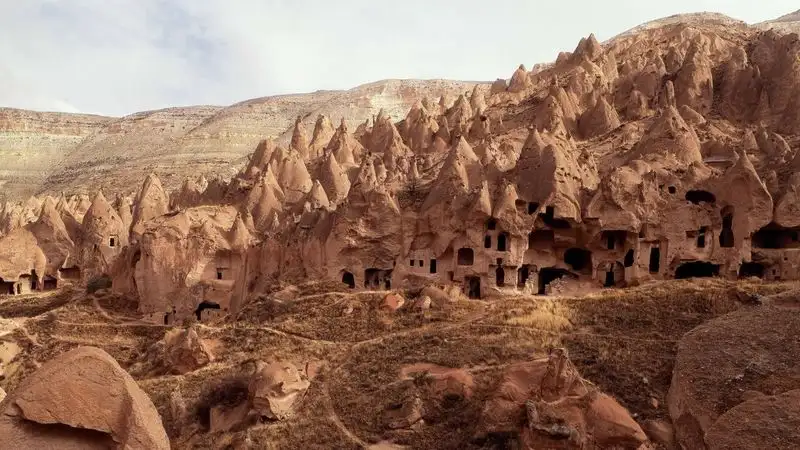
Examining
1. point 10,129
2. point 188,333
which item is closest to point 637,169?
point 188,333

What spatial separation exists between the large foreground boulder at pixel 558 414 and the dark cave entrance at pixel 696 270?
16.7 m

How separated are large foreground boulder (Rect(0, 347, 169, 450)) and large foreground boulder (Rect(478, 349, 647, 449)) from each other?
8218 millimetres

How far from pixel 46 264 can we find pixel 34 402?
45.5m

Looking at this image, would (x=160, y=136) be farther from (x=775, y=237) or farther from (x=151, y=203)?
(x=775, y=237)

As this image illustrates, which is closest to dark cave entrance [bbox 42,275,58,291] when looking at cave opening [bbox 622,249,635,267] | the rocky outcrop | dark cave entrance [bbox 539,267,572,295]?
the rocky outcrop

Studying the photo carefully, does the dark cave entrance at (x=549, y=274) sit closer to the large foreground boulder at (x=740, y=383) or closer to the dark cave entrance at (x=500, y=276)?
the dark cave entrance at (x=500, y=276)

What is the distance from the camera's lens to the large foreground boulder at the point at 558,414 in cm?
1420

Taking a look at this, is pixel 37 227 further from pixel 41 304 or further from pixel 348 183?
pixel 348 183

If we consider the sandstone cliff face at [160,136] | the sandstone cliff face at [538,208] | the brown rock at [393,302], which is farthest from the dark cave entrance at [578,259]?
the sandstone cliff face at [160,136]

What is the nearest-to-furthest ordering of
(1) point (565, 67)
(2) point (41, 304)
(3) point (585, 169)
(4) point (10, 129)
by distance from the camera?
1. (3) point (585, 169)
2. (2) point (41, 304)
3. (1) point (565, 67)
4. (4) point (10, 129)

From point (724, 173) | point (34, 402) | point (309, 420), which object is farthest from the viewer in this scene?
point (724, 173)

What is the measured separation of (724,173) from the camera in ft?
100

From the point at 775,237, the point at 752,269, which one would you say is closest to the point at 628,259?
the point at 752,269

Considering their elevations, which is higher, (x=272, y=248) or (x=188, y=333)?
(x=272, y=248)
